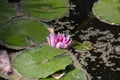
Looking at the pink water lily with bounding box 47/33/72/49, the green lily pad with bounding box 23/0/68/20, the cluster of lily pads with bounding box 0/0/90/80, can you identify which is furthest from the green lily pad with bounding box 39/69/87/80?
the green lily pad with bounding box 23/0/68/20

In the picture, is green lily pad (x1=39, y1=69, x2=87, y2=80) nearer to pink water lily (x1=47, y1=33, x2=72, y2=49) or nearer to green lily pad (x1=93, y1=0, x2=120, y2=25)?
pink water lily (x1=47, y1=33, x2=72, y2=49)

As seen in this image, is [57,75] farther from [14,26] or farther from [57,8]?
[57,8]

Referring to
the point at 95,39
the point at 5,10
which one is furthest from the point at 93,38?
the point at 5,10

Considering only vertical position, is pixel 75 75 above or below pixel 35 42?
below

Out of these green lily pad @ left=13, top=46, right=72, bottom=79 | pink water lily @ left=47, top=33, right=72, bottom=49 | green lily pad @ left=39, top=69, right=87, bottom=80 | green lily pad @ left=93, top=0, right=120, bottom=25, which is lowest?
green lily pad @ left=39, top=69, right=87, bottom=80

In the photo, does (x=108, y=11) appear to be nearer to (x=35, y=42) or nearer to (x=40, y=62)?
(x=35, y=42)

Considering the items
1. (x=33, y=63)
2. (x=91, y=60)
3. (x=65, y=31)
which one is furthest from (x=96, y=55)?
(x=33, y=63)
